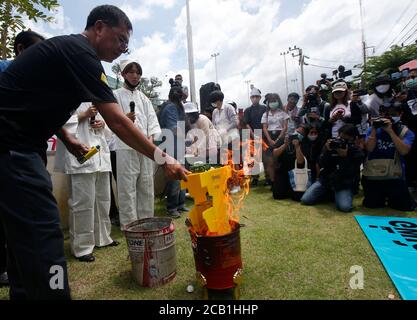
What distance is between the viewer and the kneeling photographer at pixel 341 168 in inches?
203

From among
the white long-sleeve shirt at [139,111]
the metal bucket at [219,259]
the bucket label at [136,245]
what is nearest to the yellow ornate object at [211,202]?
the metal bucket at [219,259]

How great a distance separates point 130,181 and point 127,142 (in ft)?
7.41

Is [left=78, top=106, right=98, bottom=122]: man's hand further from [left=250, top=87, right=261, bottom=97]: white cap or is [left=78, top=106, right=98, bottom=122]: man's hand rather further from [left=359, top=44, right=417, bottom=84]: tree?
[left=359, top=44, right=417, bottom=84]: tree

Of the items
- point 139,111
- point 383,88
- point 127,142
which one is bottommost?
point 127,142

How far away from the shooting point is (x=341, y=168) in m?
5.34

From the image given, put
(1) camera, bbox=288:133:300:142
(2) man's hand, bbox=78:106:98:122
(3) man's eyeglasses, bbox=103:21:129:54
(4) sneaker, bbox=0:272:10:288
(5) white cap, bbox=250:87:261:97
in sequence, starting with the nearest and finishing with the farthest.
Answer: (3) man's eyeglasses, bbox=103:21:129:54
(4) sneaker, bbox=0:272:10:288
(2) man's hand, bbox=78:106:98:122
(1) camera, bbox=288:133:300:142
(5) white cap, bbox=250:87:261:97

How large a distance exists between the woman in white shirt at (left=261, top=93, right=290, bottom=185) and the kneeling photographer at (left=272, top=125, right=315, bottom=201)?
2.62 ft

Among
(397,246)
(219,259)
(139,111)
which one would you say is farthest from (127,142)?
(397,246)

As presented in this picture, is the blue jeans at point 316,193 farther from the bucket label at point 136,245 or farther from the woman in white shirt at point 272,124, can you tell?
the bucket label at point 136,245

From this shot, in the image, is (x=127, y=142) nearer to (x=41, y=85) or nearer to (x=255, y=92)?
(x=41, y=85)

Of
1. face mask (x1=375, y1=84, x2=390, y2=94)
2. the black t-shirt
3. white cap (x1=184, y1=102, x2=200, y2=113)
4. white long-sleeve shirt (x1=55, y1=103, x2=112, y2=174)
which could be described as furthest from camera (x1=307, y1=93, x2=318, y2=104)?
the black t-shirt

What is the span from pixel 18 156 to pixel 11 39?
138 inches

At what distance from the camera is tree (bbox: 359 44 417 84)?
1948 cm
